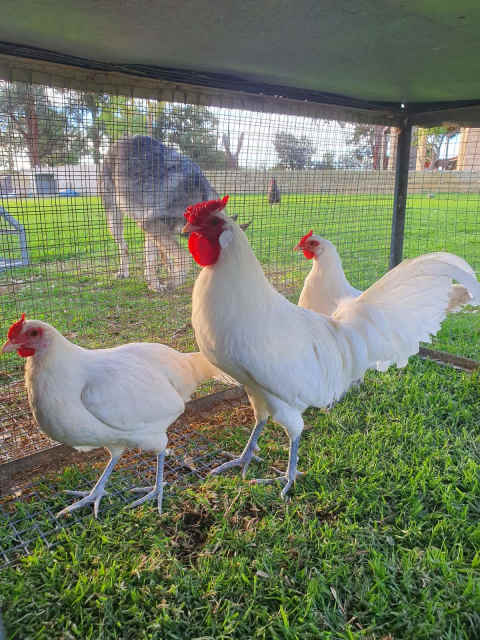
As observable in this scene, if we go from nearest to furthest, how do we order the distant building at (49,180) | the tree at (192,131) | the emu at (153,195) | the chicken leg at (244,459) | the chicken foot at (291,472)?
the chicken foot at (291,472) < the chicken leg at (244,459) < the distant building at (49,180) < the tree at (192,131) < the emu at (153,195)

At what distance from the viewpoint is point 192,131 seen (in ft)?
12.8

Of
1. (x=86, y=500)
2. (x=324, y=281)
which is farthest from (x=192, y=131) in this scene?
(x=86, y=500)

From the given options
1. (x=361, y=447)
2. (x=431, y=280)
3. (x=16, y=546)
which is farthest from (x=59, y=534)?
(x=431, y=280)

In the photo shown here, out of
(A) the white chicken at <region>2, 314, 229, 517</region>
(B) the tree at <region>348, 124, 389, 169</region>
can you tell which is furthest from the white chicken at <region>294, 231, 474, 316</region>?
(A) the white chicken at <region>2, 314, 229, 517</region>

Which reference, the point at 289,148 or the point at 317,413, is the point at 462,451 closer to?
the point at 317,413

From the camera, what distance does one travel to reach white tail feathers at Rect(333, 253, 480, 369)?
3041 millimetres

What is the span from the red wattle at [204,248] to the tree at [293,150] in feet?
7.38

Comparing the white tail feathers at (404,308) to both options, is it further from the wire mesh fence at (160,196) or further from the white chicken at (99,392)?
the wire mesh fence at (160,196)

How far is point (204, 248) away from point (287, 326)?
2.40ft

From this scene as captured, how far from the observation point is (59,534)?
2.36 meters

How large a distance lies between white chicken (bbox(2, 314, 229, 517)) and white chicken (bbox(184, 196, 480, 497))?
443 millimetres

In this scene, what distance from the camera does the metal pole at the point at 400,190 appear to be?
4.91 metres

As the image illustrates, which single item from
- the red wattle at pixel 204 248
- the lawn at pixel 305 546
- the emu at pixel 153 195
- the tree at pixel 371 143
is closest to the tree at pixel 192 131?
the emu at pixel 153 195

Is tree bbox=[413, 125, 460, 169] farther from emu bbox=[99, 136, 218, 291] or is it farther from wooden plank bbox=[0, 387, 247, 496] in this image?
wooden plank bbox=[0, 387, 247, 496]
